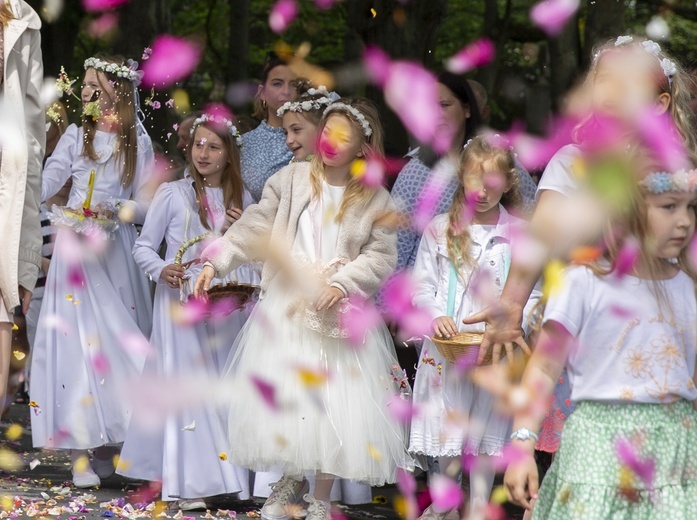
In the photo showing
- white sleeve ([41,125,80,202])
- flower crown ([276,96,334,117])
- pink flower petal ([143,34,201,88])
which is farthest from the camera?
pink flower petal ([143,34,201,88])

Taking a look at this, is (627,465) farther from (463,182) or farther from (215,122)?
(215,122)

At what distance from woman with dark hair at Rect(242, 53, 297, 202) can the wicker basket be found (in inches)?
77.7

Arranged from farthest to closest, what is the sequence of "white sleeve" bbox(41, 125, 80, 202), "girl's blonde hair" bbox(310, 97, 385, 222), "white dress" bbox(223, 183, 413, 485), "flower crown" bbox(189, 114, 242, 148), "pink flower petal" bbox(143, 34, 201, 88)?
1. "pink flower petal" bbox(143, 34, 201, 88)
2. "white sleeve" bbox(41, 125, 80, 202)
3. "flower crown" bbox(189, 114, 242, 148)
4. "girl's blonde hair" bbox(310, 97, 385, 222)
5. "white dress" bbox(223, 183, 413, 485)

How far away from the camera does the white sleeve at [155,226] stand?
22.7 ft

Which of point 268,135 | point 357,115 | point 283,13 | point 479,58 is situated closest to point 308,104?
point 357,115

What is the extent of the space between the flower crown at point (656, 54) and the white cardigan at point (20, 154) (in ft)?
8.02

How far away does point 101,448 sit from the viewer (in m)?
7.40

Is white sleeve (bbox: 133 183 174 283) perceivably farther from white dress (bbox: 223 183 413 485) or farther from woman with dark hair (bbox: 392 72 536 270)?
woman with dark hair (bbox: 392 72 536 270)

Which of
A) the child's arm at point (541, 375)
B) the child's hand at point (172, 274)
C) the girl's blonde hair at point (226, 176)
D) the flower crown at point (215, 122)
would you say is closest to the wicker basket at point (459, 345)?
the child's arm at point (541, 375)

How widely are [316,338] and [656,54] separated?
2.04m

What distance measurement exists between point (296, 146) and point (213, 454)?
1592 millimetres

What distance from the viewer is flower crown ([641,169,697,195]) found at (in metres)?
3.94

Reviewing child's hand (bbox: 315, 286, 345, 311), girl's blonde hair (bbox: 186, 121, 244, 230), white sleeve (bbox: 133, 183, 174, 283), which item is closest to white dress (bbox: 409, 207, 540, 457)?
child's hand (bbox: 315, 286, 345, 311)

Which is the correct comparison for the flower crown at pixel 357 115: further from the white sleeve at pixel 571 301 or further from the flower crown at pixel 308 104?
the white sleeve at pixel 571 301
